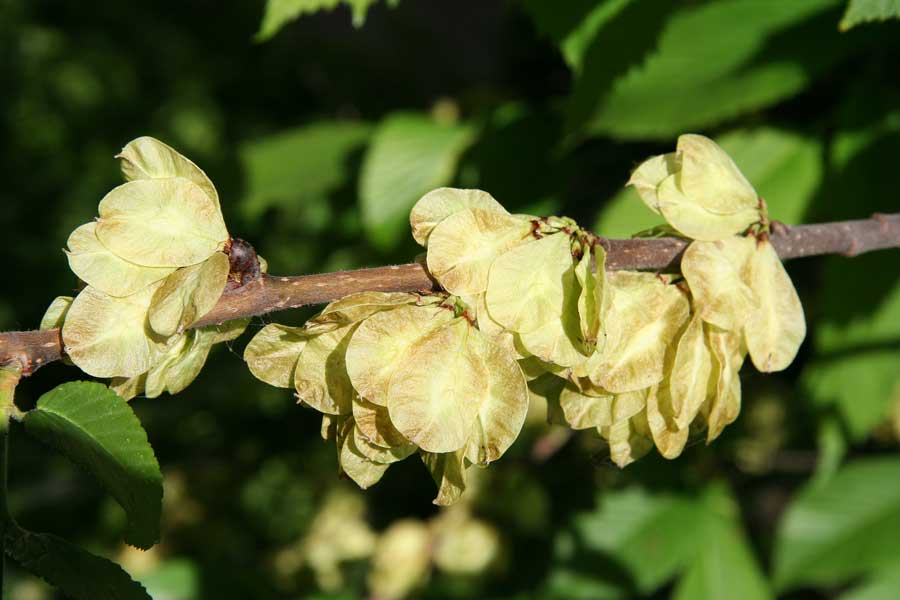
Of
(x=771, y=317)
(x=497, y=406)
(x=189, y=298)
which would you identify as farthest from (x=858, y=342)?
(x=189, y=298)

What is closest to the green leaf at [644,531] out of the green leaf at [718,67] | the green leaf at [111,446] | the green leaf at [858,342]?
the green leaf at [858,342]

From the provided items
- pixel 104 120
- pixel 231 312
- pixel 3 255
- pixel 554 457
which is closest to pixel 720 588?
pixel 554 457

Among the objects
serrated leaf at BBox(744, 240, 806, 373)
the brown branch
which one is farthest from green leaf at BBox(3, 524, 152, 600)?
serrated leaf at BBox(744, 240, 806, 373)

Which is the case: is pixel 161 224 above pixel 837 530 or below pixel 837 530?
above

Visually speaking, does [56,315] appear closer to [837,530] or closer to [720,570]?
[720,570]

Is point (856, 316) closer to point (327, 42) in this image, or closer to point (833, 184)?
point (833, 184)

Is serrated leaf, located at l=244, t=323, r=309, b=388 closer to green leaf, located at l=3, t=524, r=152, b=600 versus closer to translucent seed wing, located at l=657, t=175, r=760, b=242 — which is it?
green leaf, located at l=3, t=524, r=152, b=600

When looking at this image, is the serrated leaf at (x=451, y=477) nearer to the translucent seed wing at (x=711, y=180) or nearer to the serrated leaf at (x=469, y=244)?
the serrated leaf at (x=469, y=244)
